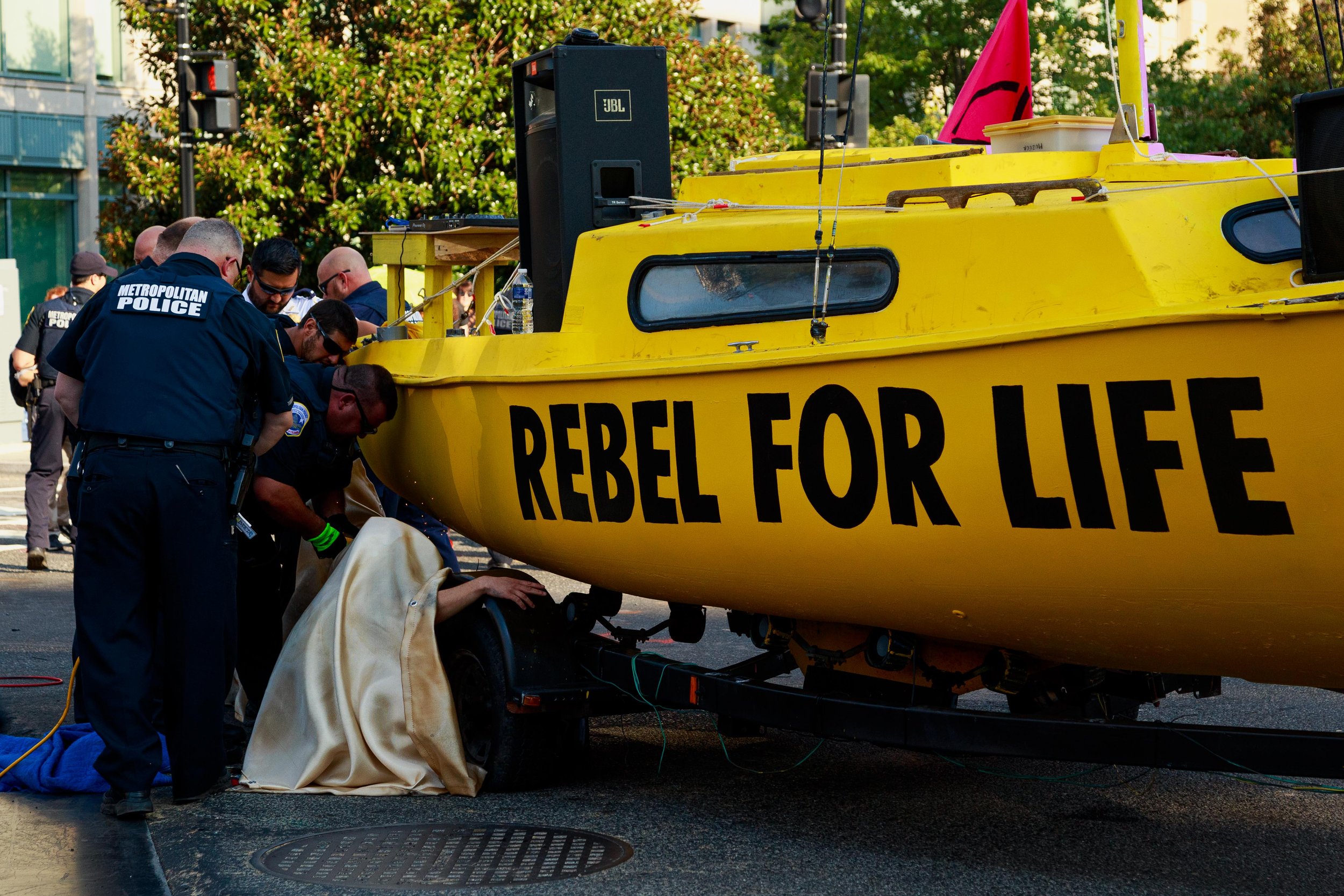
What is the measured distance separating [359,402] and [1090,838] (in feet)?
9.66

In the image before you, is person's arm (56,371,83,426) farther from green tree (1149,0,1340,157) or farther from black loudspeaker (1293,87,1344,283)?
green tree (1149,0,1340,157)

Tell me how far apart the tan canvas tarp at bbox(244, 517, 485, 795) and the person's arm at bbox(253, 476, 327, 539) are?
31cm

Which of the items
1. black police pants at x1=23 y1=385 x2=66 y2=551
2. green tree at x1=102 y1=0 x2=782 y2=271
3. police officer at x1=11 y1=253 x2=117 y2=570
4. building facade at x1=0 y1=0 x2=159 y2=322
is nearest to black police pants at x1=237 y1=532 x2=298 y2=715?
police officer at x1=11 y1=253 x2=117 y2=570

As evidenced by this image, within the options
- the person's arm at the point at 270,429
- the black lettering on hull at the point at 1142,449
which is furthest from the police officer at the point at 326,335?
the black lettering on hull at the point at 1142,449

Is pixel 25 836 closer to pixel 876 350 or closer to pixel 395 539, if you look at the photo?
pixel 395 539

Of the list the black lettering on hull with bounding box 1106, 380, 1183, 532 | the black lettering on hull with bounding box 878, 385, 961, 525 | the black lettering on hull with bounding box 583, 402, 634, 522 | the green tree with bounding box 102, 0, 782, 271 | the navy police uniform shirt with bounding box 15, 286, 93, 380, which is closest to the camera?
the black lettering on hull with bounding box 1106, 380, 1183, 532

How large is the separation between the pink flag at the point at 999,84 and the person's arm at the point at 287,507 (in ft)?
13.6

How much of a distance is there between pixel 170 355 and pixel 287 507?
88 centimetres

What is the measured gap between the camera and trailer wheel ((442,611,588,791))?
5324 mm

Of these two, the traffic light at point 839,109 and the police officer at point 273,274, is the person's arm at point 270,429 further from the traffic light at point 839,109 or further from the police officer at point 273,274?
the traffic light at point 839,109

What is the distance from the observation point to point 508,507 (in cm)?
557

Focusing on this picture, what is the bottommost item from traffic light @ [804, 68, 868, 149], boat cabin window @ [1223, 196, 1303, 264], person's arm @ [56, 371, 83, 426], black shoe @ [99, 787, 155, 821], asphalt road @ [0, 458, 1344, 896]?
asphalt road @ [0, 458, 1344, 896]

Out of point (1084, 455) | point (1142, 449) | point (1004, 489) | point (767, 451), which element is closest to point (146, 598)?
point (767, 451)

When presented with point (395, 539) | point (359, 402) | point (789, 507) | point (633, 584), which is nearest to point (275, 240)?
point (359, 402)
